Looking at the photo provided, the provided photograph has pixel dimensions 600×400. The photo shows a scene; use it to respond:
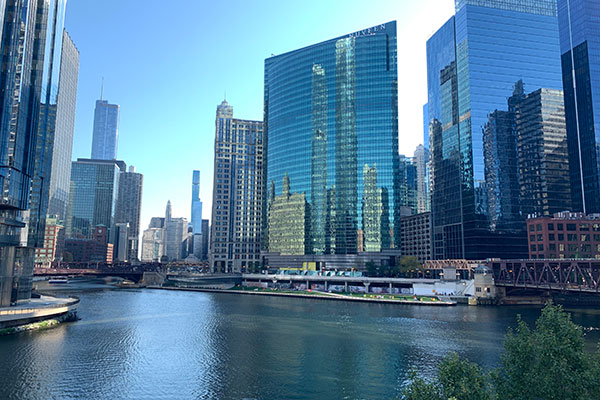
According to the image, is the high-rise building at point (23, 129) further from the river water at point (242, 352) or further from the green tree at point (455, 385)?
the green tree at point (455, 385)

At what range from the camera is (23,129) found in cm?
11350

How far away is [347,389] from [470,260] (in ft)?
527

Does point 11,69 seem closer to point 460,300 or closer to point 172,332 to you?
point 172,332

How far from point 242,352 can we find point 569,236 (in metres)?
156

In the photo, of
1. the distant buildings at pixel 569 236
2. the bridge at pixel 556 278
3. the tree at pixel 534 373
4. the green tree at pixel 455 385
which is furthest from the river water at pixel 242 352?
the distant buildings at pixel 569 236

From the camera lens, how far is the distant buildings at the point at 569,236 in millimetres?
174250

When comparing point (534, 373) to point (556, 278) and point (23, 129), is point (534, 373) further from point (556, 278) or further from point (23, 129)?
point (556, 278)

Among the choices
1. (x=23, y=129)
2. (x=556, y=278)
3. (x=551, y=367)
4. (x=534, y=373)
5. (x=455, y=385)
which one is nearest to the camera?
(x=455, y=385)

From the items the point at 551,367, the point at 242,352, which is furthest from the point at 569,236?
the point at 551,367

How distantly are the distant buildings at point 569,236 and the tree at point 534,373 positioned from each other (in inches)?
6198

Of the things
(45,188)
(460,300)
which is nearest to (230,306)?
(45,188)

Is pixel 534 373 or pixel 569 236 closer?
pixel 534 373

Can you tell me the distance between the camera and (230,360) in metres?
72.4

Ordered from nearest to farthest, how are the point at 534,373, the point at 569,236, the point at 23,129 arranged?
the point at 534,373, the point at 23,129, the point at 569,236
